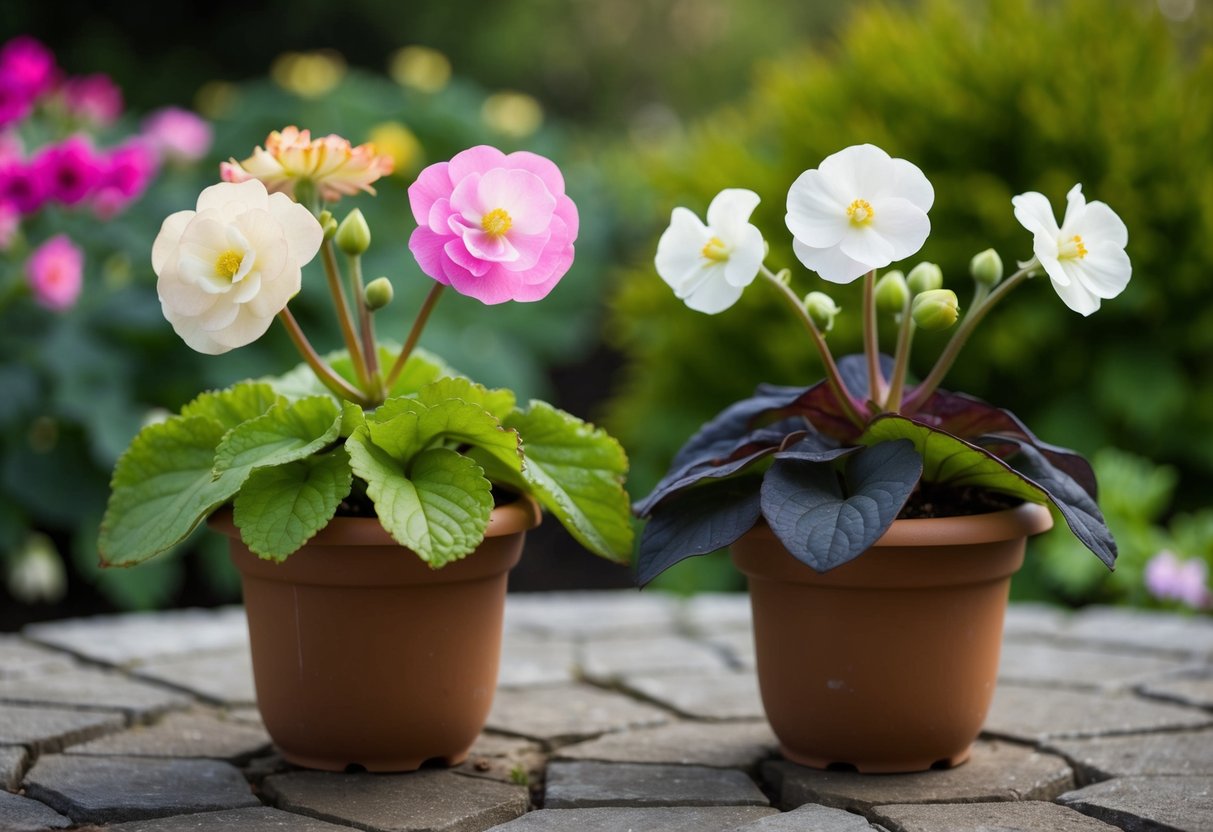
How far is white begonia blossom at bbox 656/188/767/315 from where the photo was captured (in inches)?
54.0

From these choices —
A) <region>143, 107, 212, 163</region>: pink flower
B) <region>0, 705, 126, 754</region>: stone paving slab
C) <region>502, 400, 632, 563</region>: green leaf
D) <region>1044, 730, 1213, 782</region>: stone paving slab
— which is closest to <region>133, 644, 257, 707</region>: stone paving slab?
<region>0, 705, 126, 754</region>: stone paving slab

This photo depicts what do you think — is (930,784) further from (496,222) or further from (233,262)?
(233,262)

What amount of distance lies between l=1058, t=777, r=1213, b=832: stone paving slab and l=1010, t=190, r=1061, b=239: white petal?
631 mm

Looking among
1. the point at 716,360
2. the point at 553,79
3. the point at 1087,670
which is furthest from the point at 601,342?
the point at 553,79

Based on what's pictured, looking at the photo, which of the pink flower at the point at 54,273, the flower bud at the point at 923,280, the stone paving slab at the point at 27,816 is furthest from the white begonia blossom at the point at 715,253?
the pink flower at the point at 54,273

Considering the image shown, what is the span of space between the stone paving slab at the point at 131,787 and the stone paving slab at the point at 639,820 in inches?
12.7

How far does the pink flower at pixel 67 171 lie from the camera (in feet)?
8.93

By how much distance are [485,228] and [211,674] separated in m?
1.03

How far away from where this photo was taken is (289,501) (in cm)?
133

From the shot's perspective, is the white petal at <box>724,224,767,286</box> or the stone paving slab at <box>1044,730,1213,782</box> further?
the stone paving slab at <box>1044,730,1213,782</box>

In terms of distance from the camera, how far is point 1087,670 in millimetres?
2051

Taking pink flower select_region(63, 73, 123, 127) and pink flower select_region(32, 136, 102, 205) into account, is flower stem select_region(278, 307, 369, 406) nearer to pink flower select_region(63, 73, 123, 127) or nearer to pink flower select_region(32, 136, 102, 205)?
pink flower select_region(32, 136, 102, 205)

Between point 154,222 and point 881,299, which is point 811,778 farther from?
point 154,222

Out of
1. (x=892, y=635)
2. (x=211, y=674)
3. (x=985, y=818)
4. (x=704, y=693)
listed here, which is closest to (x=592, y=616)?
(x=704, y=693)
